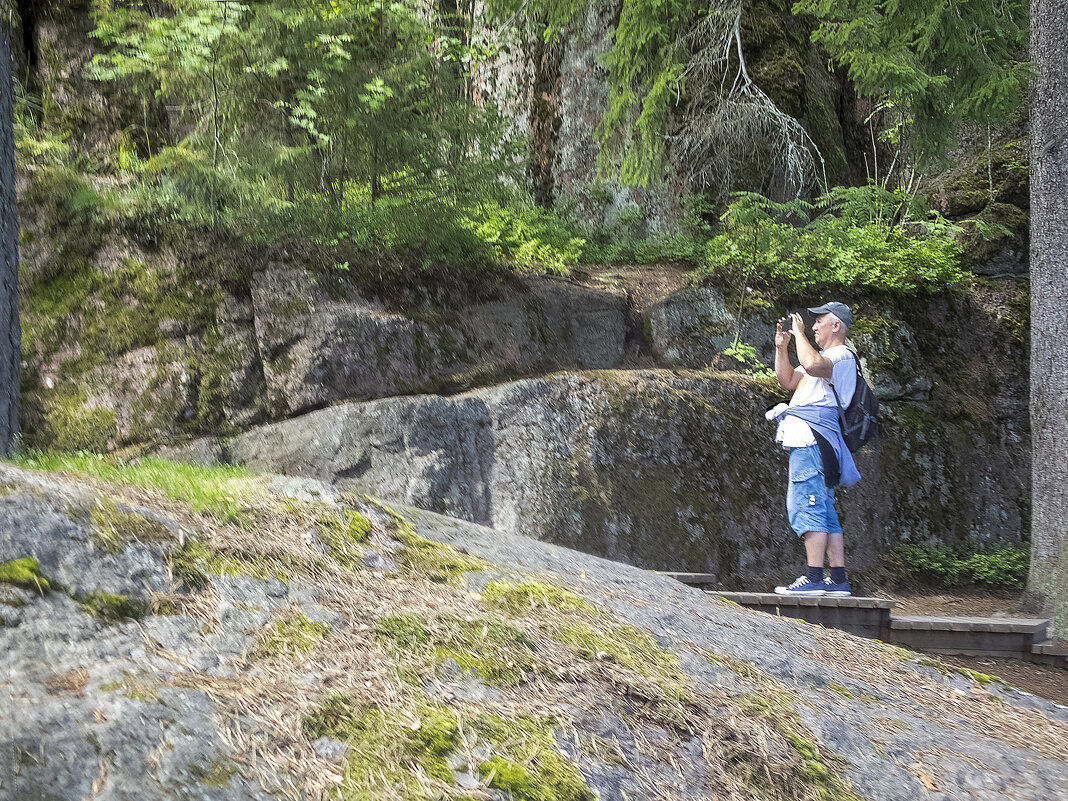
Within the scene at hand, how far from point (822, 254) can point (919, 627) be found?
5897mm

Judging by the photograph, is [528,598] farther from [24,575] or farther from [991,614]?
[991,614]

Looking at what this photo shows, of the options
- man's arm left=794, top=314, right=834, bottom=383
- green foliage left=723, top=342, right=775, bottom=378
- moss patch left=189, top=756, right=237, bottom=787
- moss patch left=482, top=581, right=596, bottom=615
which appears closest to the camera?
moss patch left=189, top=756, right=237, bottom=787

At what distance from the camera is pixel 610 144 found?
11492 millimetres

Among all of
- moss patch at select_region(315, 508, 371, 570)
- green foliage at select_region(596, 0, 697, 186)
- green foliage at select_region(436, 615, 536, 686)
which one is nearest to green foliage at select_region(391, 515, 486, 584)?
moss patch at select_region(315, 508, 371, 570)

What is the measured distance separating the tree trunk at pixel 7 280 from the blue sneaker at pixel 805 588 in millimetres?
5561

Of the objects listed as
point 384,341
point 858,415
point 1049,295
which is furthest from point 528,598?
point 1049,295

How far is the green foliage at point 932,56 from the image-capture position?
7840 millimetres

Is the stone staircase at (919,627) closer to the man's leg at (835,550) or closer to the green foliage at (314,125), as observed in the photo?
the man's leg at (835,550)

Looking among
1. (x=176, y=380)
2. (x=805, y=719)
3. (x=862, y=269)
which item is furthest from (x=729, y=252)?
(x=805, y=719)

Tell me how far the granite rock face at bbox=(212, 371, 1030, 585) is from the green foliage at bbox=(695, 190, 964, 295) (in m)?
2.32

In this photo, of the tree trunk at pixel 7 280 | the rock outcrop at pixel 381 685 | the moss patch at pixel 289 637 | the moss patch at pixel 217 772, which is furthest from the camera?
the tree trunk at pixel 7 280

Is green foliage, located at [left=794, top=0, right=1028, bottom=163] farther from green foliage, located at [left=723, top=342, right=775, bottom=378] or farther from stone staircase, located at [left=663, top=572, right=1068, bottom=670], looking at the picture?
stone staircase, located at [left=663, top=572, right=1068, bottom=670]

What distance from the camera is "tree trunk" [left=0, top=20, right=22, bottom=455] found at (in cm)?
457

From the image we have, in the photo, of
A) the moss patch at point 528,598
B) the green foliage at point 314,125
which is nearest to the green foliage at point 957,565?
the green foliage at point 314,125
